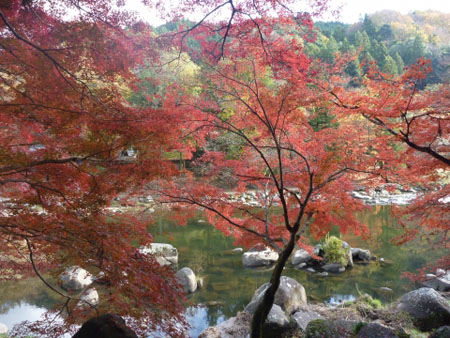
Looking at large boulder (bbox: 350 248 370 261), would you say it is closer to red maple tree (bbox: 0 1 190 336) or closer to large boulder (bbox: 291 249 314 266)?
large boulder (bbox: 291 249 314 266)

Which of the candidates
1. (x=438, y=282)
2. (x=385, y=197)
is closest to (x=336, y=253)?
(x=438, y=282)

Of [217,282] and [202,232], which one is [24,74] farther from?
[202,232]

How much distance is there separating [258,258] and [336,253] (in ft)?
6.70

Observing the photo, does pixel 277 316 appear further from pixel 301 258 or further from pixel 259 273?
pixel 301 258

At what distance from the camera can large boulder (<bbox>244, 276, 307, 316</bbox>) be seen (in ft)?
20.2

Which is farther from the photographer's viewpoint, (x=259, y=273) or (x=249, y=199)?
(x=249, y=199)

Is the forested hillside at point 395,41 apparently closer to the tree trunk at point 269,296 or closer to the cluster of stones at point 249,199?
the cluster of stones at point 249,199

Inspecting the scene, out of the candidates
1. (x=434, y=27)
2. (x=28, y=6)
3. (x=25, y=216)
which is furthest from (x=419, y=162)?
(x=434, y=27)

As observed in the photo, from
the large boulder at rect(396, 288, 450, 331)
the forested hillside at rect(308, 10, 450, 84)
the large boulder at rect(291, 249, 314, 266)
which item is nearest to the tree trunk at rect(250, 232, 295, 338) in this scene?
the large boulder at rect(396, 288, 450, 331)

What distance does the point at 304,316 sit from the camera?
6.00 m

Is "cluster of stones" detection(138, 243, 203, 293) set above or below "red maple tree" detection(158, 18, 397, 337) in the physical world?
below

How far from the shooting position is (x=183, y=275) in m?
7.44

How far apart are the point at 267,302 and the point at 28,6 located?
417 centimetres

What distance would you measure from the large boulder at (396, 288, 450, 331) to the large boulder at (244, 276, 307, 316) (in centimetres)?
173
